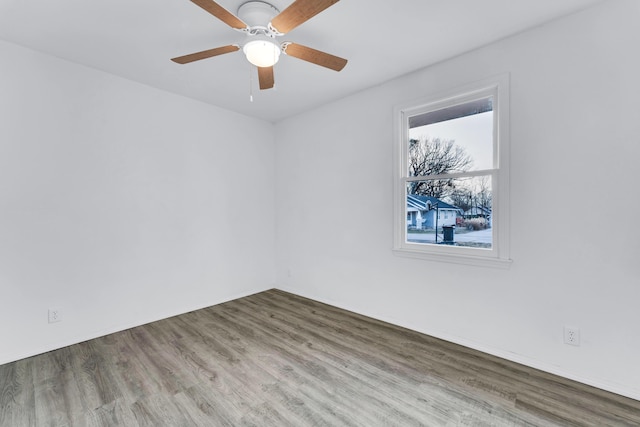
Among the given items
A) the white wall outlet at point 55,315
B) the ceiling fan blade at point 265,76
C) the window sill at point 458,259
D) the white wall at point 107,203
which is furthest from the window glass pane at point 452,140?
the white wall outlet at point 55,315

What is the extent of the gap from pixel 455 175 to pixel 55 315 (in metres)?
3.84

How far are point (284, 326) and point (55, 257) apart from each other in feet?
7.19

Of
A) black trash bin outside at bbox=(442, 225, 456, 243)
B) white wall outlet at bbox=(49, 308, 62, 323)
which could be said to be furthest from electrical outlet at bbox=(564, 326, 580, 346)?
white wall outlet at bbox=(49, 308, 62, 323)

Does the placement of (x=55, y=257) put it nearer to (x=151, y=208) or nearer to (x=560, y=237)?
(x=151, y=208)

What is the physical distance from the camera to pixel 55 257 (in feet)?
8.19

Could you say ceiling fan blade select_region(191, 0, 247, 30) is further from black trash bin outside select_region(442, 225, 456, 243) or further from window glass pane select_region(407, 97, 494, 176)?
black trash bin outside select_region(442, 225, 456, 243)

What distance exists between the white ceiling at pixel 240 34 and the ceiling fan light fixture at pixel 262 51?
0.26 metres

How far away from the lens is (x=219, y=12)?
1521 millimetres

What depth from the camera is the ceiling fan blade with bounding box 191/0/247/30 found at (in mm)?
1414

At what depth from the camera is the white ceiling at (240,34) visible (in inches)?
75.0

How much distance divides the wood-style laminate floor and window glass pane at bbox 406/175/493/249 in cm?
97

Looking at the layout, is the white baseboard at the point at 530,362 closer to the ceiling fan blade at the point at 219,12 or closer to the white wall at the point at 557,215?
the white wall at the point at 557,215

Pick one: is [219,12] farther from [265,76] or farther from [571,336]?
[571,336]

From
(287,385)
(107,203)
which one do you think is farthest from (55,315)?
(287,385)
